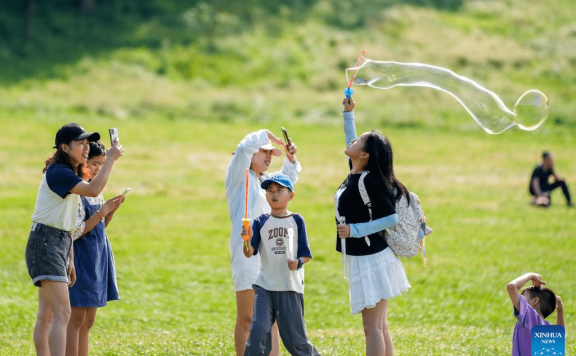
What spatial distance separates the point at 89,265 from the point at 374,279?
2328 mm

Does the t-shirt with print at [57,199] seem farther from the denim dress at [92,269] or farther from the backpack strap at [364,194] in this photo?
the backpack strap at [364,194]

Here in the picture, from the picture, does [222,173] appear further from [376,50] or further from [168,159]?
[376,50]

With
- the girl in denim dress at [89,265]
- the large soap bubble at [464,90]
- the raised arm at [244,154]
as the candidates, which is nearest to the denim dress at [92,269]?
the girl in denim dress at [89,265]

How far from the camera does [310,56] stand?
44.5 meters

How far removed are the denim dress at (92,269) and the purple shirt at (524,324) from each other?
331 centimetres

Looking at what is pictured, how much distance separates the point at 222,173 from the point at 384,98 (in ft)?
51.0

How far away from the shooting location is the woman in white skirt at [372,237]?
6.51m

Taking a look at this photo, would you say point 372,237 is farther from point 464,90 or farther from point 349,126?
point 464,90

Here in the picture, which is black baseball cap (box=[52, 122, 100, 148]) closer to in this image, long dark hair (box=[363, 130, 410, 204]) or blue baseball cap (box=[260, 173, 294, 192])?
blue baseball cap (box=[260, 173, 294, 192])

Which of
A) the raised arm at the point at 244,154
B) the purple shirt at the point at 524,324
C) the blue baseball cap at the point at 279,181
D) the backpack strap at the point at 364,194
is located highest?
the raised arm at the point at 244,154

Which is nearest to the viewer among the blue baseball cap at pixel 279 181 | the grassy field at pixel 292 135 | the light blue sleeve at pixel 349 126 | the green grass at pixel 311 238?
the blue baseball cap at pixel 279 181

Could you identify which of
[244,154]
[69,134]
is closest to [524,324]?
[244,154]

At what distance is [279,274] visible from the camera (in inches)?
262

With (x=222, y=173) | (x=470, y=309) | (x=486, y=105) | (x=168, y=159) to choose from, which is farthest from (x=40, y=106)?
(x=486, y=105)
